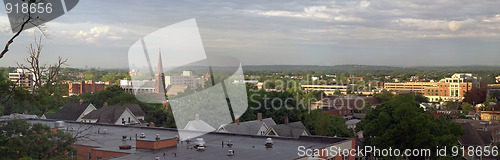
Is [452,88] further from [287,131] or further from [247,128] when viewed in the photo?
[247,128]

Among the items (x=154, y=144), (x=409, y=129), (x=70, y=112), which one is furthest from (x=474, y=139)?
(x=70, y=112)

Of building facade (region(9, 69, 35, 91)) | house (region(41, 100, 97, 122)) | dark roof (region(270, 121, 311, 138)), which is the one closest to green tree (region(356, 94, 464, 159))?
dark roof (region(270, 121, 311, 138))

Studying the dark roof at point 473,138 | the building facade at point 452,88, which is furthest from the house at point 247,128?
the building facade at point 452,88

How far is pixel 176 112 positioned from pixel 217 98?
4.92 meters

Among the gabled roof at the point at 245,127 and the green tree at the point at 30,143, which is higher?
the green tree at the point at 30,143

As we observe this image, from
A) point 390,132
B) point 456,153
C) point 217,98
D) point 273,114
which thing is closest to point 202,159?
point 390,132

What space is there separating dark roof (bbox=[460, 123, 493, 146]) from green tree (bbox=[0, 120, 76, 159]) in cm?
3625

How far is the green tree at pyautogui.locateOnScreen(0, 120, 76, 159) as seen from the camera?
588 inches

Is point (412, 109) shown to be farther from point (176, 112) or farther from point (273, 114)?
point (176, 112)

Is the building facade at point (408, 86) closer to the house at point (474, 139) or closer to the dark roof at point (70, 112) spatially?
the house at point (474, 139)

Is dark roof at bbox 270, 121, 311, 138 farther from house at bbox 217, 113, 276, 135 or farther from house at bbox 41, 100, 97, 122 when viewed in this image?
house at bbox 41, 100, 97, 122

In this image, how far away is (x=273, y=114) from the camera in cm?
5259

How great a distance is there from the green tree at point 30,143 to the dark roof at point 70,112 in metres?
34.8

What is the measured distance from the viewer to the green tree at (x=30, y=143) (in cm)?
1495
